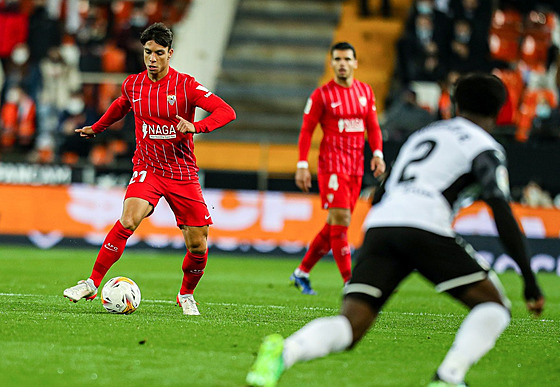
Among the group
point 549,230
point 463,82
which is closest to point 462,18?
point 549,230

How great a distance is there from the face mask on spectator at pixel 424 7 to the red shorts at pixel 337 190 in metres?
12.1

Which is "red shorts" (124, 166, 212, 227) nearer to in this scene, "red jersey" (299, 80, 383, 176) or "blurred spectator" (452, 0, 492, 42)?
"red jersey" (299, 80, 383, 176)

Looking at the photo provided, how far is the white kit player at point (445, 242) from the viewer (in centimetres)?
482

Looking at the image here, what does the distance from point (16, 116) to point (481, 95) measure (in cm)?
1769

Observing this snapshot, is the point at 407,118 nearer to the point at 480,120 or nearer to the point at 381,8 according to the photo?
the point at 381,8

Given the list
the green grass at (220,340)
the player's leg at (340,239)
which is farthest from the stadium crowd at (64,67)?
the player's leg at (340,239)

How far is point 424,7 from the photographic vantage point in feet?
73.2

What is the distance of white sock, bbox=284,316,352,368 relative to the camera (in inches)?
184

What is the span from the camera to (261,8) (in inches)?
995

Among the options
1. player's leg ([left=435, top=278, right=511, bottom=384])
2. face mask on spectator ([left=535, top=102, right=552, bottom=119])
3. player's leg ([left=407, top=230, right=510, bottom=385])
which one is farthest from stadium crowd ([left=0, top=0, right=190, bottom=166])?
player's leg ([left=435, top=278, right=511, bottom=384])

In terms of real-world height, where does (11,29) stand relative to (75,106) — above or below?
above

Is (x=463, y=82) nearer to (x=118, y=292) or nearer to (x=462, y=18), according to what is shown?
(x=118, y=292)

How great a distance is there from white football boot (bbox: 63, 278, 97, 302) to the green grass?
14 centimetres

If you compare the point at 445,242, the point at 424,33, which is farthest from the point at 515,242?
the point at 424,33
